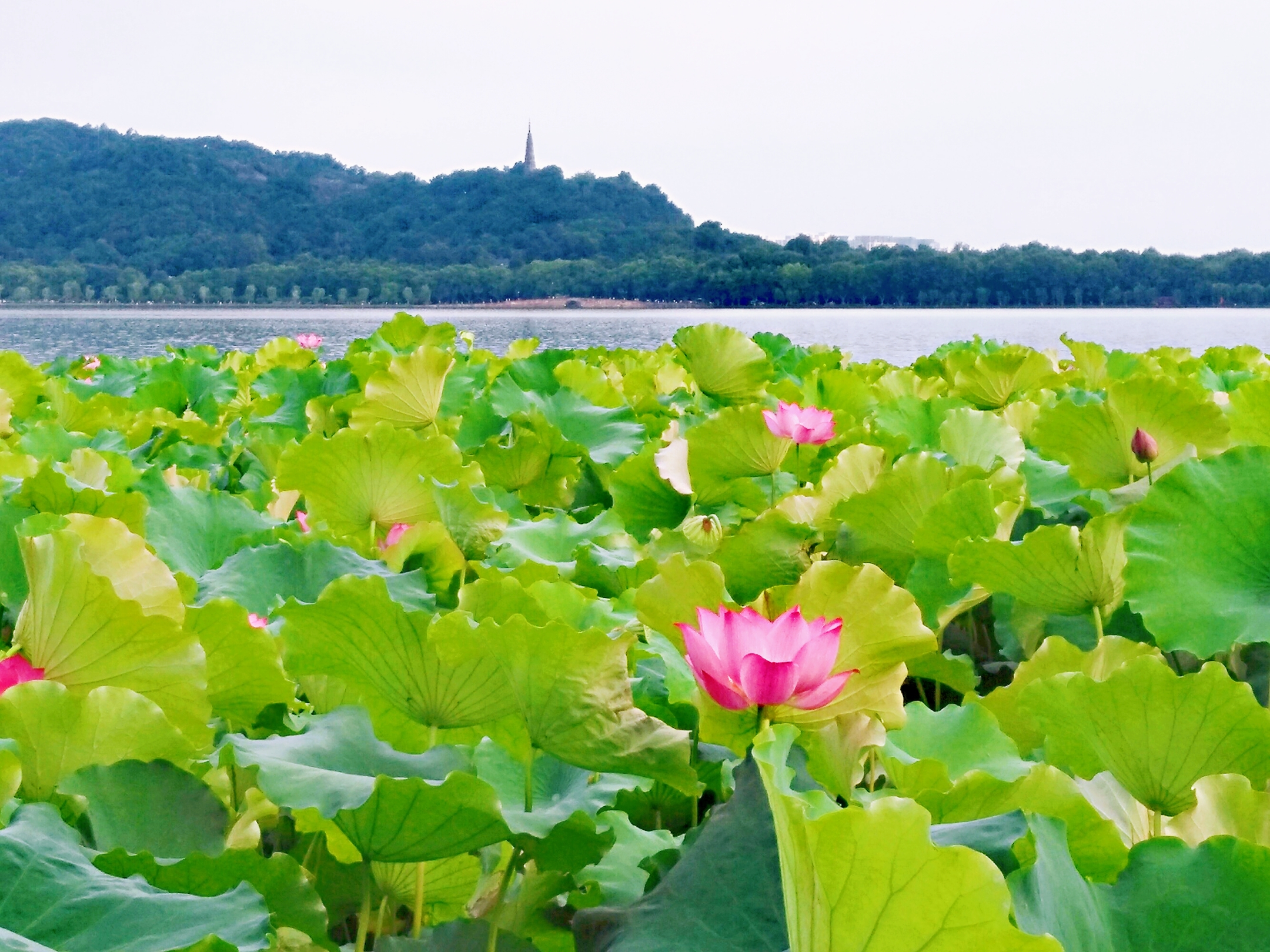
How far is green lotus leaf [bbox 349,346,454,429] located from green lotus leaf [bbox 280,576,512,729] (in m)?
1.13

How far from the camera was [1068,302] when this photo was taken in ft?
157

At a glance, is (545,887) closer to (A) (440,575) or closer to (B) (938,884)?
(B) (938,884)

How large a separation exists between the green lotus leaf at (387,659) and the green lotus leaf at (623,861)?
0.37 ft

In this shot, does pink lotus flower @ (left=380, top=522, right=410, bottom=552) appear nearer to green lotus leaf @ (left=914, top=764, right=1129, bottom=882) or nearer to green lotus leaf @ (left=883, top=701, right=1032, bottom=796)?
green lotus leaf @ (left=883, top=701, right=1032, bottom=796)

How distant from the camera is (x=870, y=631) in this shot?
77 centimetres

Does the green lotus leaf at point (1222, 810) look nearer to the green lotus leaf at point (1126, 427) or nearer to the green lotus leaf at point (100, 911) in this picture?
the green lotus leaf at point (100, 911)

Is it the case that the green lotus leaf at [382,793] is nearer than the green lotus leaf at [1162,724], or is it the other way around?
the green lotus leaf at [382,793]

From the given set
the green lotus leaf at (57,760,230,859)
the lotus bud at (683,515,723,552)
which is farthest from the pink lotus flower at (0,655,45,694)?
the lotus bud at (683,515,723,552)

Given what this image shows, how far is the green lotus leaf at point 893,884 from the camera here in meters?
0.36

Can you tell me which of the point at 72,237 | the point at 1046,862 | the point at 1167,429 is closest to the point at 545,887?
the point at 1046,862

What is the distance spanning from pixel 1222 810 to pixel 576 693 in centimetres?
37

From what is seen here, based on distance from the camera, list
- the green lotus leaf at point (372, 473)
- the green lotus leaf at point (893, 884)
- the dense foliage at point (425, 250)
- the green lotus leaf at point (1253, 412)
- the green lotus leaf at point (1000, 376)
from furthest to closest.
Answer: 1. the dense foliage at point (425, 250)
2. the green lotus leaf at point (1000, 376)
3. the green lotus leaf at point (372, 473)
4. the green lotus leaf at point (1253, 412)
5. the green lotus leaf at point (893, 884)

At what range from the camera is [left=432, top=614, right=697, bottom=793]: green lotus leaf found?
2.05ft

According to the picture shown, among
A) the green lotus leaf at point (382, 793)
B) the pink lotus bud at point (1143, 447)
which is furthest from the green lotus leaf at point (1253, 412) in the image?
the green lotus leaf at point (382, 793)
